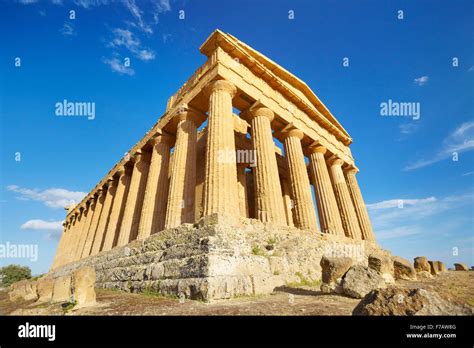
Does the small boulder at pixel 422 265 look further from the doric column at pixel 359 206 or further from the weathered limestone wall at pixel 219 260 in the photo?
the weathered limestone wall at pixel 219 260

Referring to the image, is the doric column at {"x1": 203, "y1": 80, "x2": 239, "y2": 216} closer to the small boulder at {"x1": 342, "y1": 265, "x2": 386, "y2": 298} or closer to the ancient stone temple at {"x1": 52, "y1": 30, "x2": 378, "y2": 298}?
the ancient stone temple at {"x1": 52, "y1": 30, "x2": 378, "y2": 298}

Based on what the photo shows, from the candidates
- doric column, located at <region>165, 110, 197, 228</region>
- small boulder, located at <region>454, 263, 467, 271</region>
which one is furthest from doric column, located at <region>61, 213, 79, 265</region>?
small boulder, located at <region>454, 263, 467, 271</region>

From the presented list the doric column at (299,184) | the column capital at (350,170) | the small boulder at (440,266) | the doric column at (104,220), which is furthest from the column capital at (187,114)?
the small boulder at (440,266)

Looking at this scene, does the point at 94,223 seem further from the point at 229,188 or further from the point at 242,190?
the point at 229,188

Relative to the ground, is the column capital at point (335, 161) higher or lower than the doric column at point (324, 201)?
higher

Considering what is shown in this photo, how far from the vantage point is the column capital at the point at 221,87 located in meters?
12.6

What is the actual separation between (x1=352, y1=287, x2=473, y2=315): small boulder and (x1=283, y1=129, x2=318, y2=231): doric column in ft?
34.0

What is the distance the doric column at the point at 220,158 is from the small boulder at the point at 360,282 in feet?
14.7

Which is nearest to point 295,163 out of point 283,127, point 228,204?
point 283,127

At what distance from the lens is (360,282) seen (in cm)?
578

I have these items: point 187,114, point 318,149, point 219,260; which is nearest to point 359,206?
point 318,149

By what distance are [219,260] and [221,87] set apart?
9442mm

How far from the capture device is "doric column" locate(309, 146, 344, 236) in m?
16.3
